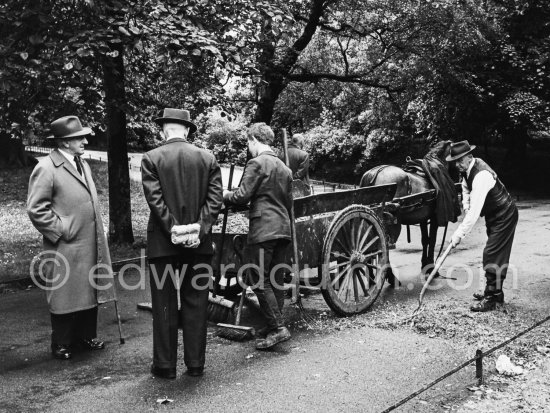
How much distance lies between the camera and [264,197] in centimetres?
585

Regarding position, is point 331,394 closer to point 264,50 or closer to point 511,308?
point 511,308

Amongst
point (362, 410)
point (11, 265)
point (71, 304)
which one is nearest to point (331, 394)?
point (362, 410)

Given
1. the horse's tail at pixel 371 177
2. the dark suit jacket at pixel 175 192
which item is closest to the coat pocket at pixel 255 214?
the dark suit jacket at pixel 175 192

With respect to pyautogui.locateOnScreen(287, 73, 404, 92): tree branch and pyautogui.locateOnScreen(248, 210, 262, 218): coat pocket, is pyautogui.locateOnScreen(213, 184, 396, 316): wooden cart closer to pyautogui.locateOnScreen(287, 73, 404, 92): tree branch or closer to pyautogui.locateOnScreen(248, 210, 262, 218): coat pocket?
pyautogui.locateOnScreen(248, 210, 262, 218): coat pocket

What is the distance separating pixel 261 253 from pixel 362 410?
1.86 meters

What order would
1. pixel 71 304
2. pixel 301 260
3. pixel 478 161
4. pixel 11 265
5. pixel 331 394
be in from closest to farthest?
pixel 331 394, pixel 71 304, pixel 301 260, pixel 478 161, pixel 11 265

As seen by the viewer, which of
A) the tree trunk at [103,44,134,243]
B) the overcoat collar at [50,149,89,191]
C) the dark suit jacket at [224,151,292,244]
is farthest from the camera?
the tree trunk at [103,44,134,243]

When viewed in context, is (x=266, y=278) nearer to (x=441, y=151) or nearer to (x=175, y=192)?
(x=175, y=192)

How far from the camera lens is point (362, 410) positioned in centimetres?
444

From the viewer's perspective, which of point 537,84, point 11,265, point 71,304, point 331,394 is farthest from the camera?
point 537,84

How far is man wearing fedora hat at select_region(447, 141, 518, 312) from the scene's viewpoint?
275 inches

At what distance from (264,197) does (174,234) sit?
4.13 ft

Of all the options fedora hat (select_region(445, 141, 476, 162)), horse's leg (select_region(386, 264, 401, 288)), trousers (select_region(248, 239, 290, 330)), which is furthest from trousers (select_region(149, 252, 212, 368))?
horse's leg (select_region(386, 264, 401, 288))

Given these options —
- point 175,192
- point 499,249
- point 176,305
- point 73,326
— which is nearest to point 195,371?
point 176,305
